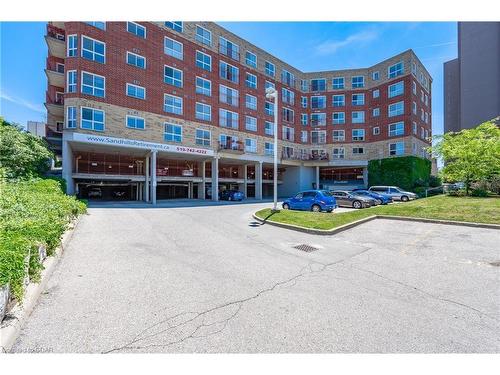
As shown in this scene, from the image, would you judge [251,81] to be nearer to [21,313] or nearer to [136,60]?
[136,60]

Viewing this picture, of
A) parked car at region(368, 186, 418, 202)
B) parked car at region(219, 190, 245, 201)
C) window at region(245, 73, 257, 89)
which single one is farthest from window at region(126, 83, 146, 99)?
parked car at region(368, 186, 418, 202)

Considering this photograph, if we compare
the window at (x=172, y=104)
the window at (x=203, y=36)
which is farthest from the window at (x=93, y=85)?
the window at (x=203, y=36)

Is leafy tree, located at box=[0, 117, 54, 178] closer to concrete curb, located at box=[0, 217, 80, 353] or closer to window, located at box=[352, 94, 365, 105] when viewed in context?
concrete curb, located at box=[0, 217, 80, 353]

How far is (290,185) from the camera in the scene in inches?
1672

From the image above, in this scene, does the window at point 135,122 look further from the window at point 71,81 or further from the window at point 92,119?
the window at point 71,81

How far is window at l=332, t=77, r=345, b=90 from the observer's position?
140 ft

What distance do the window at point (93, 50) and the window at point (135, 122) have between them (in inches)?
209

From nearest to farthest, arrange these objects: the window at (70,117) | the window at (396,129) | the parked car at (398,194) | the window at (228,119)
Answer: the window at (70,117) < the parked car at (398,194) < the window at (228,119) < the window at (396,129)

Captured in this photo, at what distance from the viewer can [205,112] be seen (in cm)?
2969

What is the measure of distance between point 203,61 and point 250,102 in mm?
8239

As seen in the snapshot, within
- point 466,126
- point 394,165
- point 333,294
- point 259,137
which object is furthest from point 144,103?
point 466,126

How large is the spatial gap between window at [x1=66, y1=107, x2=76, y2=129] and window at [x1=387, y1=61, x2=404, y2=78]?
41.6 m

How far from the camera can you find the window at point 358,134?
1612 inches

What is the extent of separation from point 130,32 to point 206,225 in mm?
22769
